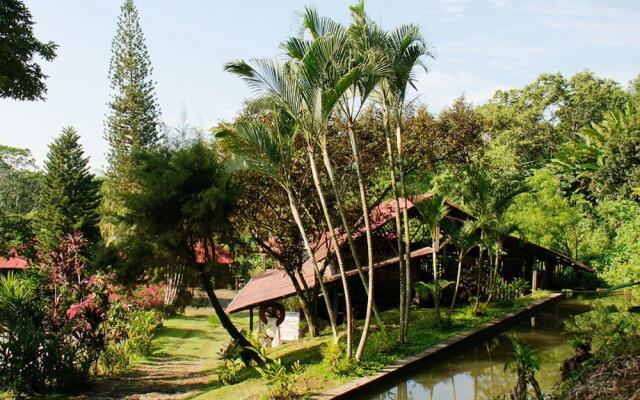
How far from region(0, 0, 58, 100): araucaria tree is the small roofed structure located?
6.12 metres

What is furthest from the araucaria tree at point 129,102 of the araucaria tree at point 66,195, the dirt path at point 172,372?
the dirt path at point 172,372

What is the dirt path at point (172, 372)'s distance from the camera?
8656 mm

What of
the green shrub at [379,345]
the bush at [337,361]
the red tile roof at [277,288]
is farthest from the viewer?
the red tile roof at [277,288]

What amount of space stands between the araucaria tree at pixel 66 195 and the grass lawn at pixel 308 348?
8.82 meters

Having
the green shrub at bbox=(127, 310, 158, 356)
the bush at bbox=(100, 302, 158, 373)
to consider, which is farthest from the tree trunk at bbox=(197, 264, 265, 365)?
the green shrub at bbox=(127, 310, 158, 356)

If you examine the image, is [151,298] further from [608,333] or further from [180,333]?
[608,333]

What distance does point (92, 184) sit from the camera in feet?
80.4

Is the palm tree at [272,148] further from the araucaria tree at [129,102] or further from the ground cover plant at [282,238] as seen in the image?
the araucaria tree at [129,102]

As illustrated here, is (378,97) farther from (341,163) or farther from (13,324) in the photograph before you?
(13,324)

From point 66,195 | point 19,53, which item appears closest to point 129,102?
point 66,195

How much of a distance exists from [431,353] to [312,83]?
509 cm

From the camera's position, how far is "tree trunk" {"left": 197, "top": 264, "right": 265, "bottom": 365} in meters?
9.35

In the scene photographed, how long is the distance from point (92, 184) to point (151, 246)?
17.4m

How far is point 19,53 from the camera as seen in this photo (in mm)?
10430
